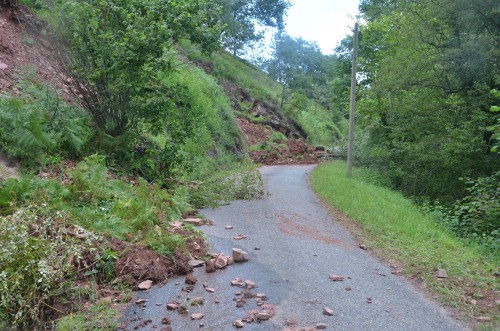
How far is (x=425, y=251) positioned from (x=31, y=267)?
5823 mm

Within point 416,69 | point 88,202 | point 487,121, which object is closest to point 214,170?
point 416,69

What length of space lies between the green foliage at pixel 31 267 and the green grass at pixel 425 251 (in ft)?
14.7

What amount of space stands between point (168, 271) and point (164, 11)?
266 inches

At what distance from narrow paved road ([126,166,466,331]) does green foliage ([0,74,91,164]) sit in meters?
3.47

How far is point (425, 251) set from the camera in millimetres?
7301

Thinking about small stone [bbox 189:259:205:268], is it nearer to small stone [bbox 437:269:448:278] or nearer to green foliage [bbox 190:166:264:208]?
small stone [bbox 437:269:448:278]

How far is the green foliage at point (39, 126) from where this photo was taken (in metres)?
7.89

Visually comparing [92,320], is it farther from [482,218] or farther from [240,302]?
[482,218]

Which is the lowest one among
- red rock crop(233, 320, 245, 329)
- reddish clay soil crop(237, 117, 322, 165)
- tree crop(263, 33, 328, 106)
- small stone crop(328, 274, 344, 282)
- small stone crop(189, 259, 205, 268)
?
red rock crop(233, 320, 245, 329)

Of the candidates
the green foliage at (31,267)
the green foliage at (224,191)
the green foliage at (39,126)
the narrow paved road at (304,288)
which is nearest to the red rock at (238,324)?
the narrow paved road at (304,288)

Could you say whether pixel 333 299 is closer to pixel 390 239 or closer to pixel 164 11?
pixel 390 239

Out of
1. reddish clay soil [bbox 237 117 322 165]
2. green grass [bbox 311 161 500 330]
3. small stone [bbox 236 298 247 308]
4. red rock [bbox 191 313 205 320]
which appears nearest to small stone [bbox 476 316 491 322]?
green grass [bbox 311 161 500 330]

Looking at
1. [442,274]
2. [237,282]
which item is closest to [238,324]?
[237,282]

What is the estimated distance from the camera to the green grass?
5629 millimetres
